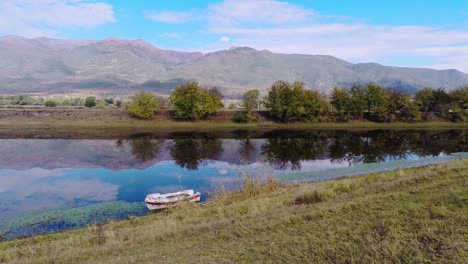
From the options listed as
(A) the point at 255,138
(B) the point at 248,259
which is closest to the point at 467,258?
(B) the point at 248,259

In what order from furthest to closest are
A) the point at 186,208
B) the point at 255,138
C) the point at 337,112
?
the point at 337,112 < the point at 255,138 < the point at 186,208

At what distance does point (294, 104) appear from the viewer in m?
90.9

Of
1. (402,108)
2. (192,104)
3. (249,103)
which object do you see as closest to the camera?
(192,104)

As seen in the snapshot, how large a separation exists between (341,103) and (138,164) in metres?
68.0

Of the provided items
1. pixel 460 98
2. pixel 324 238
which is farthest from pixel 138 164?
pixel 460 98

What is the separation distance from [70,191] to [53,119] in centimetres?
6145

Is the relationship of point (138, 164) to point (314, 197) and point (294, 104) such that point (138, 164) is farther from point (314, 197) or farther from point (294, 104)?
point (294, 104)

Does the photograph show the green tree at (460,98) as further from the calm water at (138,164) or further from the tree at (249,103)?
the tree at (249,103)

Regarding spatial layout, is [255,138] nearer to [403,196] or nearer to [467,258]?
[403,196]

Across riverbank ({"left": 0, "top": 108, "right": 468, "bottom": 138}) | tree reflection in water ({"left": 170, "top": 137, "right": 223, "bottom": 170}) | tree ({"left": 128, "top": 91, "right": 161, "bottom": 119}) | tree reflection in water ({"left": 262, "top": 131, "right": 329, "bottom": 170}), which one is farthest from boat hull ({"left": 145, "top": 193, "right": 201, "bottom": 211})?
tree ({"left": 128, "top": 91, "right": 161, "bottom": 119})

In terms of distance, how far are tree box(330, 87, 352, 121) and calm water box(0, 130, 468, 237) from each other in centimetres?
2064

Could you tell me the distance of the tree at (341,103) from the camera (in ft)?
313

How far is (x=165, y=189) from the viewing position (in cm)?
3127

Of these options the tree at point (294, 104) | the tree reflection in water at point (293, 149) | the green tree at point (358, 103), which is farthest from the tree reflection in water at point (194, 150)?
the green tree at point (358, 103)
